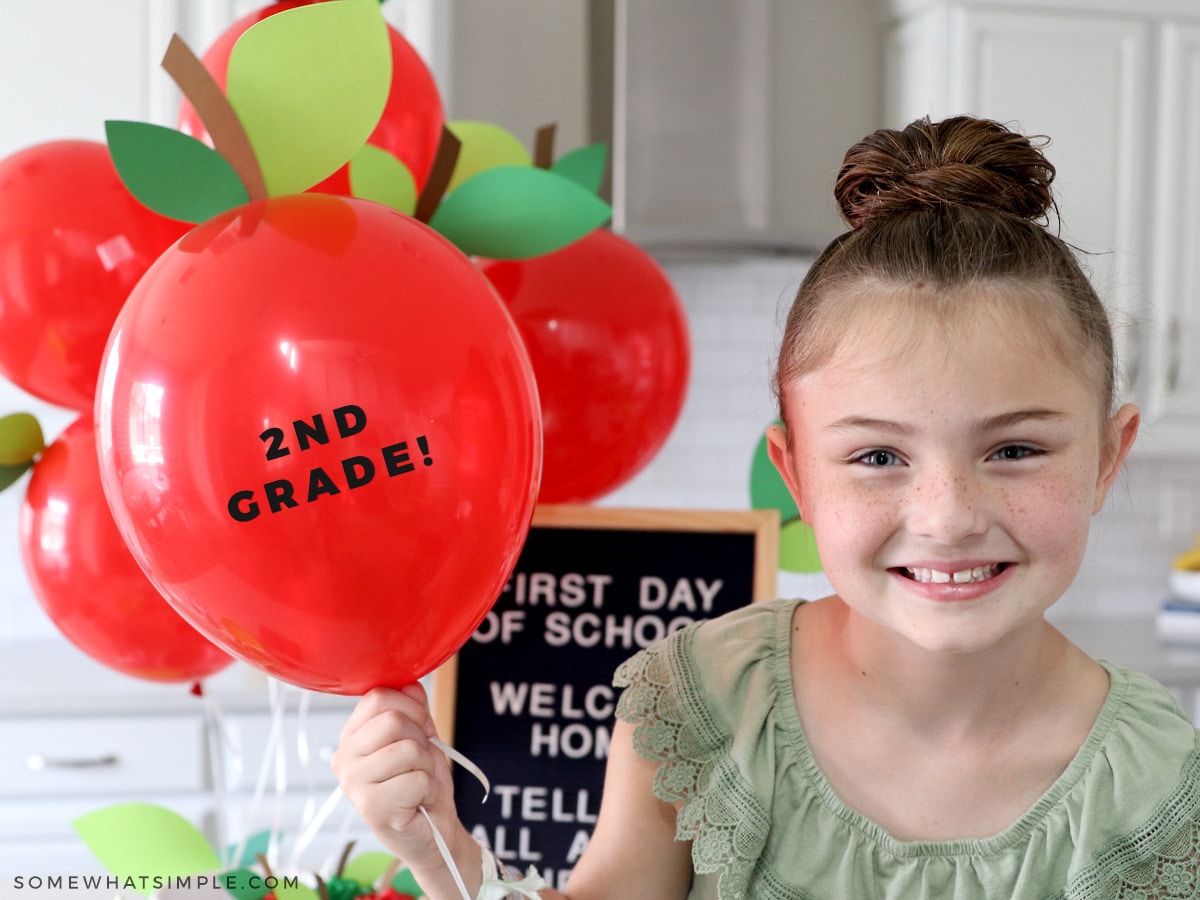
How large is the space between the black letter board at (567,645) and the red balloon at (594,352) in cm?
8

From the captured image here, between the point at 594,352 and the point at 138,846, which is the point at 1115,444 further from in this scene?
the point at 138,846

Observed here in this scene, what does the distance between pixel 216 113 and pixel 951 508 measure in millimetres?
584

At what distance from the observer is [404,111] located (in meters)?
1.16

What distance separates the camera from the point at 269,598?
2.47 feet

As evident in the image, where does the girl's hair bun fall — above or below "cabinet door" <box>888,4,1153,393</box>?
below

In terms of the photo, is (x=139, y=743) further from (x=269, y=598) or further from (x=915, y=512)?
(x=915, y=512)

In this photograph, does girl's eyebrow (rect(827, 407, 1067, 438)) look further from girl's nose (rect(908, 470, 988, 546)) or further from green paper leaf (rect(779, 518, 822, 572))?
green paper leaf (rect(779, 518, 822, 572))

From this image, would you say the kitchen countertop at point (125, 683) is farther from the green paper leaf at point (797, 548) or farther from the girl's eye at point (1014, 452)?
the girl's eye at point (1014, 452)

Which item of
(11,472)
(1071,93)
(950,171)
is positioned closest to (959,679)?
(950,171)

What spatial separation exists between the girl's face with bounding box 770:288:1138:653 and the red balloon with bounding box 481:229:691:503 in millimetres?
398

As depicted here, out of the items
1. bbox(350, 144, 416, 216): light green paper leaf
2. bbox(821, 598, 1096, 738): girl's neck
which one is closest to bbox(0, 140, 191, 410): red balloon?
bbox(350, 144, 416, 216): light green paper leaf

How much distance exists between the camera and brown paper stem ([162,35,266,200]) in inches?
32.5

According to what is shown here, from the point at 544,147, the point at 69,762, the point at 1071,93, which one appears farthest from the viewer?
the point at 1071,93

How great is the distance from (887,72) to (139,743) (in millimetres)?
2165
